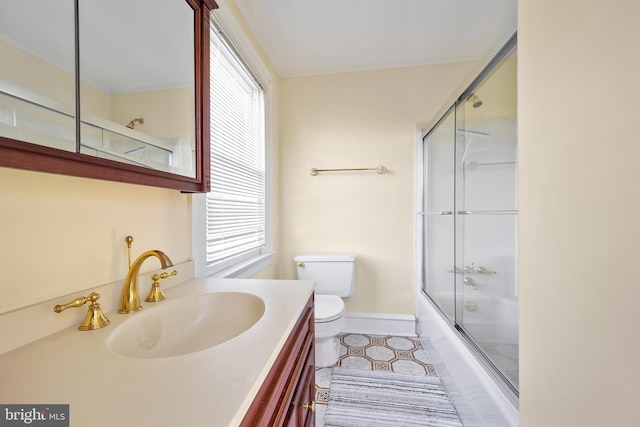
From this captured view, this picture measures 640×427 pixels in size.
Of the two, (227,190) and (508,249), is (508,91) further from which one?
(227,190)

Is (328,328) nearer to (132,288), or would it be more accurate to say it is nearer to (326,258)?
(326,258)

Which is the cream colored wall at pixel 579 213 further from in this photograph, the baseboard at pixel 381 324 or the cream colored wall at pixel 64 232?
the baseboard at pixel 381 324

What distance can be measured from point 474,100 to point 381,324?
183 centimetres

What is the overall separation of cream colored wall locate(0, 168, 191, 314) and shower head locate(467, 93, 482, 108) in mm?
1723

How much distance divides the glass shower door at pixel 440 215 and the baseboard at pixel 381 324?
34cm

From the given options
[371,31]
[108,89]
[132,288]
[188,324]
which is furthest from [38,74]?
[371,31]

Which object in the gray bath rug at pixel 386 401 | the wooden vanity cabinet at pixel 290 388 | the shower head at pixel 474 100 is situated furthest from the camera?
the shower head at pixel 474 100

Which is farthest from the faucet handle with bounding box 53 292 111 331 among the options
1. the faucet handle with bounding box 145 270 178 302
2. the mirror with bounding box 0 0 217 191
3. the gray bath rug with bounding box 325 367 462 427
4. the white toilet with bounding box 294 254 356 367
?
the white toilet with bounding box 294 254 356 367

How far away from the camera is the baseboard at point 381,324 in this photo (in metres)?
2.11

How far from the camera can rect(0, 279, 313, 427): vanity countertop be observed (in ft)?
1.11

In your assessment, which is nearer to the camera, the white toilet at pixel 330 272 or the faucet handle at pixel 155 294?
the faucet handle at pixel 155 294

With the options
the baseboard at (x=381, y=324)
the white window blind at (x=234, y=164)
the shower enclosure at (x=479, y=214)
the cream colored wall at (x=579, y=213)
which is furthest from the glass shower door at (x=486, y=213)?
the white window blind at (x=234, y=164)

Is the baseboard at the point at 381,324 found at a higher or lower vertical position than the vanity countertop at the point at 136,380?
lower

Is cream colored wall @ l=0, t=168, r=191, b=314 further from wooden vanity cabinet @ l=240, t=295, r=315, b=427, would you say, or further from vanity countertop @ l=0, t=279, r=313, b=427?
wooden vanity cabinet @ l=240, t=295, r=315, b=427
